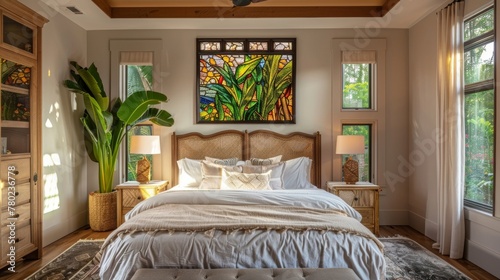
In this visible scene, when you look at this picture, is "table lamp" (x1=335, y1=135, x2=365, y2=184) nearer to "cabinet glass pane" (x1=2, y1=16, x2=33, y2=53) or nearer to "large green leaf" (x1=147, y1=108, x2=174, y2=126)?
"large green leaf" (x1=147, y1=108, x2=174, y2=126)

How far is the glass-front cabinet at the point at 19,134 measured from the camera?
10.3 feet

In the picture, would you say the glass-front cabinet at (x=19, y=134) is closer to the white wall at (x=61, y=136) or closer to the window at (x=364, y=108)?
the white wall at (x=61, y=136)

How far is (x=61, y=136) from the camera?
14.6 feet

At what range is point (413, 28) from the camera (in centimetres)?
493

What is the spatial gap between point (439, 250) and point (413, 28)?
3.23 m

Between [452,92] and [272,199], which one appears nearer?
[272,199]

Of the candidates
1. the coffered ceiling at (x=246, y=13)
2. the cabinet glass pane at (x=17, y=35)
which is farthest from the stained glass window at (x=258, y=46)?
the cabinet glass pane at (x=17, y=35)

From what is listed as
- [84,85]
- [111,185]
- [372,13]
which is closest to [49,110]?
[84,85]

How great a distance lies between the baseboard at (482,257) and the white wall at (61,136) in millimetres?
5079

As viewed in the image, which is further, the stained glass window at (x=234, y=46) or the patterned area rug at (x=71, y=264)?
the stained glass window at (x=234, y=46)

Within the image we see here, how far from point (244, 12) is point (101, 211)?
354cm

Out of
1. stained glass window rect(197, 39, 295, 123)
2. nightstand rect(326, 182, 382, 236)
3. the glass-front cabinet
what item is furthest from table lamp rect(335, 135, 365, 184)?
the glass-front cabinet

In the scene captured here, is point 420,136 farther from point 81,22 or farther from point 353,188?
point 81,22

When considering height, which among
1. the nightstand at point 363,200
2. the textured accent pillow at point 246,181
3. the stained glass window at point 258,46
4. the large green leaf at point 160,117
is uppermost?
the stained glass window at point 258,46
